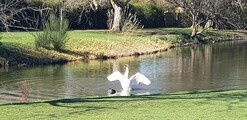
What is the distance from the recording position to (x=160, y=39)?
157ft

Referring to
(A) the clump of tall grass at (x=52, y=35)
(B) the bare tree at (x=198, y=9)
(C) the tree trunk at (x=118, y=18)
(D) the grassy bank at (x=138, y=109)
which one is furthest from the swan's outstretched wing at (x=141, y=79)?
(B) the bare tree at (x=198, y=9)

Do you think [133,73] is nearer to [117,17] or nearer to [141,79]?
[141,79]

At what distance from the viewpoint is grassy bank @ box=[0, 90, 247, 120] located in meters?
11.7

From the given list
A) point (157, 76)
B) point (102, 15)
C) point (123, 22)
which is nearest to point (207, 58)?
point (157, 76)

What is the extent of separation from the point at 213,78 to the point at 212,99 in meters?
11.7

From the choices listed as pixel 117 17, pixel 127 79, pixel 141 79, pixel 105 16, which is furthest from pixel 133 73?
pixel 105 16

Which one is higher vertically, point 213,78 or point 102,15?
point 102,15

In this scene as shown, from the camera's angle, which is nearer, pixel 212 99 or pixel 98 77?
pixel 212 99

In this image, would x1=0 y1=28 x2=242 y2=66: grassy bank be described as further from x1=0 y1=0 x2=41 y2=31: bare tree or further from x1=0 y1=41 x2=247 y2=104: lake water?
x1=0 y1=0 x2=41 y2=31: bare tree

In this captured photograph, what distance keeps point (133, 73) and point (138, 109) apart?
53.0 ft

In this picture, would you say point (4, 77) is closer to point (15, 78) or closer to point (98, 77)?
point (15, 78)

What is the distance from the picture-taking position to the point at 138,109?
1280cm

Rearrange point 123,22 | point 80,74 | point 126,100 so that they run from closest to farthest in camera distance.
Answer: point 126,100
point 80,74
point 123,22

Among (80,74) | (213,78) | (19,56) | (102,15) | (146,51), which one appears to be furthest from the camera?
(102,15)
